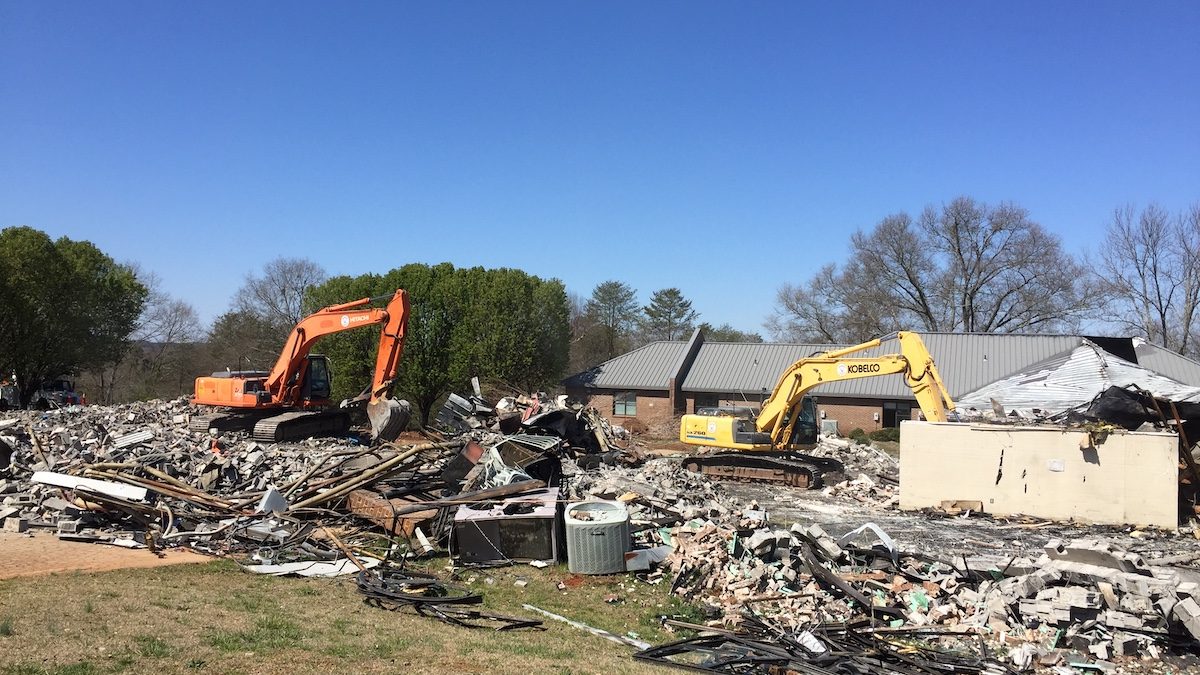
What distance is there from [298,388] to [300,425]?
133 centimetres

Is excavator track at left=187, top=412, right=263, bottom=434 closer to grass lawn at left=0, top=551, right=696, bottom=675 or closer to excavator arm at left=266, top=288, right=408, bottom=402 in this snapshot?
excavator arm at left=266, top=288, right=408, bottom=402

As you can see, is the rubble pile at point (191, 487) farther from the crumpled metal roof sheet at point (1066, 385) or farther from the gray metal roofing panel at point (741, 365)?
the gray metal roofing panel at point (741, 365)

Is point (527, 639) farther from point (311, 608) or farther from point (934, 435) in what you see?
point (934, 435)

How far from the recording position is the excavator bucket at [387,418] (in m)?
19.4

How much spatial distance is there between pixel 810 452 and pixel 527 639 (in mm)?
17504

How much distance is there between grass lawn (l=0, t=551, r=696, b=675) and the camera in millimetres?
6746

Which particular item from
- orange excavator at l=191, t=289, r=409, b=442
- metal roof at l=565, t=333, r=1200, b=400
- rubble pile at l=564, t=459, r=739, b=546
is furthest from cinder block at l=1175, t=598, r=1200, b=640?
metal roof at l=565, t=333, r=1200, b=400

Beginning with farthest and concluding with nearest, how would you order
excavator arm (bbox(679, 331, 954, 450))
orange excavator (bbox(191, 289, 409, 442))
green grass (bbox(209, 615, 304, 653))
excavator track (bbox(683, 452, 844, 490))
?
orange excavator (bbox(191, 289, 409, 442)), excavator track (bbox(683, 452, 844, 490)), excavator arm (bbox(679, 331, 954, 450)), green grass (bbox(209, 615, 304, 653))

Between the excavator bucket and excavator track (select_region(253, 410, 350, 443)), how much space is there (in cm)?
312

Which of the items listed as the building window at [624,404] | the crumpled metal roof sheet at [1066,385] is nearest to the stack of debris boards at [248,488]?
the crumpled metal roof sheet at [1066,385]

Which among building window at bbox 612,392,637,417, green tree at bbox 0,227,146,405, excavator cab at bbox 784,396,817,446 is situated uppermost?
green tree at bbox 0,227,146,405

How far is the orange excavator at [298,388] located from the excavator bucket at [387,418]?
0.68 metres

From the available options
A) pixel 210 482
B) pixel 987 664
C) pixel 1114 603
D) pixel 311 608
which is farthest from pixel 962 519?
pixel 210 482

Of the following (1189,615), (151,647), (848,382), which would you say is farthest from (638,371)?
(151,647)
